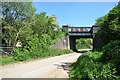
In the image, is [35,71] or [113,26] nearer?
[35,71]

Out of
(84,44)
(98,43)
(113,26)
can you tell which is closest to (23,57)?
(113,26)

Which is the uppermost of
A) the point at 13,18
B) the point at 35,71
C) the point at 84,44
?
the point at 13,18

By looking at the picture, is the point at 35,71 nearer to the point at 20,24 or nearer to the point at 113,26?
the point at 113,26

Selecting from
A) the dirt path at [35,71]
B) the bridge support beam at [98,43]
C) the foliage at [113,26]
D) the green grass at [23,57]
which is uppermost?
the foliage at [113,26]

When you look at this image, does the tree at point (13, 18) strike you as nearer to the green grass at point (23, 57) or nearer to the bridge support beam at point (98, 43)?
the green grass at point (23, 57)

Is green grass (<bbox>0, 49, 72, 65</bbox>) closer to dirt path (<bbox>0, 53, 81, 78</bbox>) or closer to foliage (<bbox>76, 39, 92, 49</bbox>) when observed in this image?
dirt path (<bbox>0, 53, 81, 78</bbox>)

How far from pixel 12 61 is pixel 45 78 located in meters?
10.3

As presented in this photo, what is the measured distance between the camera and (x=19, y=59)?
26.1 metres

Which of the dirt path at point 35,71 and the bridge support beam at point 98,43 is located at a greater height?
the bridge support beam at point 98,43

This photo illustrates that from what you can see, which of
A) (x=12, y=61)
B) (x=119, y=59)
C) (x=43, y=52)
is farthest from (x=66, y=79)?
(x=43, y=52)

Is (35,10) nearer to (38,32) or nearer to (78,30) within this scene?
(38,32)

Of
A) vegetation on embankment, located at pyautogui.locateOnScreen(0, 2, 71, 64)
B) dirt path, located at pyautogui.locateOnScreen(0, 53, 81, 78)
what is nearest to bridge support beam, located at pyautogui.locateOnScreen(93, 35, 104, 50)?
vegetation on embankment, located at pyautogui.locateOnScreen(0, 2, 71, 64)

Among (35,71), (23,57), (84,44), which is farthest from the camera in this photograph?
(84,44)

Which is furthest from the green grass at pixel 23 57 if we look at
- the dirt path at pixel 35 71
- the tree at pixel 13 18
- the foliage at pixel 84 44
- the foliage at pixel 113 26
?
the foliage at pixel 84 44
